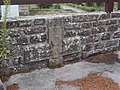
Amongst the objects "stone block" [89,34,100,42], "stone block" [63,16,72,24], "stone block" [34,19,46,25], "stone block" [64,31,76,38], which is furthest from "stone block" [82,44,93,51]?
"stone block" [34,19,46,25]

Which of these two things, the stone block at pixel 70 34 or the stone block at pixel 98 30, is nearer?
the stone block at pixel 70 34

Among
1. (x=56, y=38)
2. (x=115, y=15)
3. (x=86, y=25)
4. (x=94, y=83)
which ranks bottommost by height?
(x=94, y=83)

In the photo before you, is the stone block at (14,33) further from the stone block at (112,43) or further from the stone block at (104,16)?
the stone block at (112,43)

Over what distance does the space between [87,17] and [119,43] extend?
1.10 metres

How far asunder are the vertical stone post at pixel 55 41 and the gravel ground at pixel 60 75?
0.54 ft

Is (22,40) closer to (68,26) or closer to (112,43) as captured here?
(68,26)

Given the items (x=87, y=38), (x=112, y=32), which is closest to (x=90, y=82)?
(x=87, y=38)

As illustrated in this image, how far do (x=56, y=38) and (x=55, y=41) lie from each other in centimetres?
6

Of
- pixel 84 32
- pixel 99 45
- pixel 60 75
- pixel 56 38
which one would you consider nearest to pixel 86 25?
pixel 84 32

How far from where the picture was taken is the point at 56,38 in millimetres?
4402

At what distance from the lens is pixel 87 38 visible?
4801 mm

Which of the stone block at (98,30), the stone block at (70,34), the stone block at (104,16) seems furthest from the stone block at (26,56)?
the stone block at (104,16)

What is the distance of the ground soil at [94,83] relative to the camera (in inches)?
149

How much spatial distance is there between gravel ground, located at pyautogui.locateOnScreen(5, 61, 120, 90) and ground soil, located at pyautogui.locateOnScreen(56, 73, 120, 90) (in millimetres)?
101
